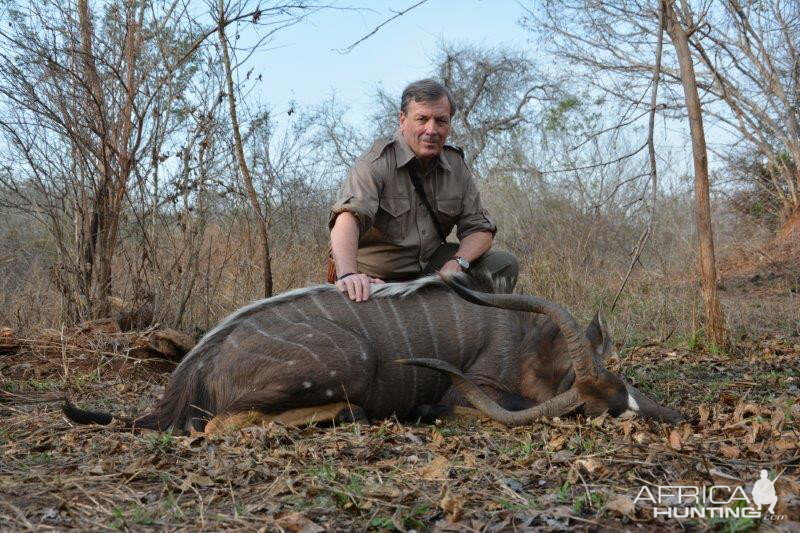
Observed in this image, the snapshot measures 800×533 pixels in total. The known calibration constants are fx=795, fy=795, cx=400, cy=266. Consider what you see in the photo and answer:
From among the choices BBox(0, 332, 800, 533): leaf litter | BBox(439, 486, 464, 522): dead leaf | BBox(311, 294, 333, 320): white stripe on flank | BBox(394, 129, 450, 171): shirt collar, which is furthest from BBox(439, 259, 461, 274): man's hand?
BBox(439, 486, 464, 522): dead leaf

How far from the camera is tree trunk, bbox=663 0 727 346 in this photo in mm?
4707

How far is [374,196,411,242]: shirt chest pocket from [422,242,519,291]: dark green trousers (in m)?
0.27

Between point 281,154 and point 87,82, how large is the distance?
191 cm

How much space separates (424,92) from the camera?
4.05 metres

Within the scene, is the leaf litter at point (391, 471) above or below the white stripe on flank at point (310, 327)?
below

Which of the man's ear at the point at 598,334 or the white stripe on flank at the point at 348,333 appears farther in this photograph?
the man's ear at the point at 598,334

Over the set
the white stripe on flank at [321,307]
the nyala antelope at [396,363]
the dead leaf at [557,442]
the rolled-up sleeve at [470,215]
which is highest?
the rolled-up sleeve at [470,215]

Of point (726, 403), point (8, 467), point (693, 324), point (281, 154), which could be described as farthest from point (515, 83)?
point (8, 467)

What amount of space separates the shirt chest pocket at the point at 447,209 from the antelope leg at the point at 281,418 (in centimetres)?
142

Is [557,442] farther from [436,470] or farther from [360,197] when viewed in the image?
[360,197]

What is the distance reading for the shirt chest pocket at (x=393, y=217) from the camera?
4145mm

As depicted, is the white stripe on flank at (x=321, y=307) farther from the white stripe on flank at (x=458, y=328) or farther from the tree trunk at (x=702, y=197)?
the tree trunk at (x=702, y=197)

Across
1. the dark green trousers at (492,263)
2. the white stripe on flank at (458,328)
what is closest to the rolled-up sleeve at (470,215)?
the dark green trousers at (492,263)

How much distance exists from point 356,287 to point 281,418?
0.70 metres
